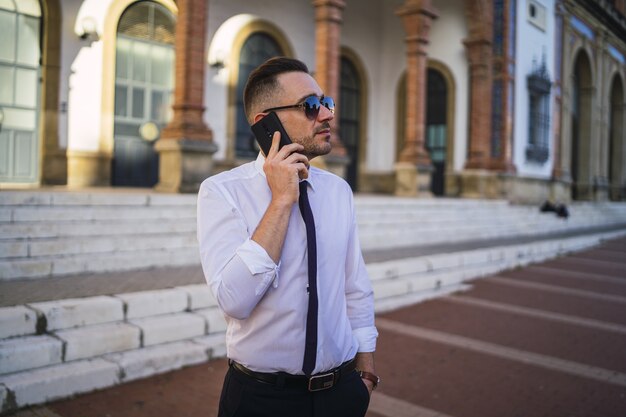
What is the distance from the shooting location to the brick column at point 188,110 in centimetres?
946

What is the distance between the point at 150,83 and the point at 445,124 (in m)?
9.97

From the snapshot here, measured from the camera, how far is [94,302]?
14.7 feet

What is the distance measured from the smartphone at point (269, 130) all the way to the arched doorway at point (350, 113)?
16.3 metres

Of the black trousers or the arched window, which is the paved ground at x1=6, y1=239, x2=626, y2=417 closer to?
the black trousers

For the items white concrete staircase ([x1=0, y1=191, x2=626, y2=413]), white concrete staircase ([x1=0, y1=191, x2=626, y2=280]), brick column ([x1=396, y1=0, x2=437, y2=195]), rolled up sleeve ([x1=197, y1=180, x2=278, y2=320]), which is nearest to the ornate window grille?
brick column ([x1=396, y1=0, x2=437, y2=195])

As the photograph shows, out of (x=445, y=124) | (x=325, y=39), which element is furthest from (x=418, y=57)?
(x=445, y=124)

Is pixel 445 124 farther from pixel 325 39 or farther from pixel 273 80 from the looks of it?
pixel 273 80

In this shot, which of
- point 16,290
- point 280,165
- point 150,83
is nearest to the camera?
point 280,165

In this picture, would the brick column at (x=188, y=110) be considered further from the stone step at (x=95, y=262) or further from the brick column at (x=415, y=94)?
the brick column at (x=415, y=94)

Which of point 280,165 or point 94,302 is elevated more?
point 280,165

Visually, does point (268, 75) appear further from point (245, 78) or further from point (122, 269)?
point (245, 78)

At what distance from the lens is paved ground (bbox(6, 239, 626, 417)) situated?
3816mm

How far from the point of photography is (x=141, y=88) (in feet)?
40.8

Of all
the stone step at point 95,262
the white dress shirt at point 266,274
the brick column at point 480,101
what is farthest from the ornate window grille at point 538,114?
the white dress shirt at point 266,274
